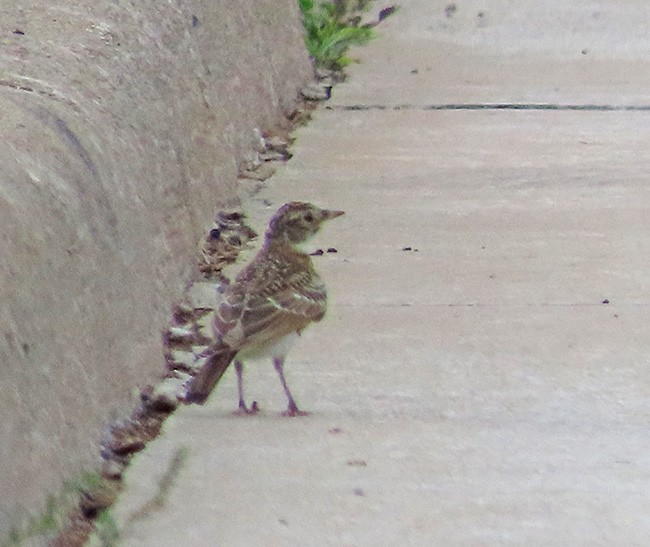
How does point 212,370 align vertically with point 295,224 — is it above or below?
below

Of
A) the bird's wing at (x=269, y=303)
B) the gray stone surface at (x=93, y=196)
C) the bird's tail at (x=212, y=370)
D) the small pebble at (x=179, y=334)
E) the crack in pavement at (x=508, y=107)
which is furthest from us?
the crack in pavement at (x=508, y=107)

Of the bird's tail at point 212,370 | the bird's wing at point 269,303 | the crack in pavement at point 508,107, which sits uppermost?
the bird's wing at point 269,303

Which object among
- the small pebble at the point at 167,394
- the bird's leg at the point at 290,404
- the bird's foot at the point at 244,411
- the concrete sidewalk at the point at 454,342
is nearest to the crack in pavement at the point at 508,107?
the concrete sidewalk at the point at 454,342

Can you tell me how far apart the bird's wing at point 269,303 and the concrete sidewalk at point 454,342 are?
281mm

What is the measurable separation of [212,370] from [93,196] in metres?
0.74

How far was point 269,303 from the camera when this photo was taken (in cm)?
590

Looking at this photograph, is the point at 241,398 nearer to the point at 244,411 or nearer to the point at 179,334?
the point at 244,411

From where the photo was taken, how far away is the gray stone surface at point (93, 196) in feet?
15.9

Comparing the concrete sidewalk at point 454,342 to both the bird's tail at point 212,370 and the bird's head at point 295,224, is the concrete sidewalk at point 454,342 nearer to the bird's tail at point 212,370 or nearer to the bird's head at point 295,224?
the bird's tail at point 212,370

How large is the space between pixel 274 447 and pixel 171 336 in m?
1.06

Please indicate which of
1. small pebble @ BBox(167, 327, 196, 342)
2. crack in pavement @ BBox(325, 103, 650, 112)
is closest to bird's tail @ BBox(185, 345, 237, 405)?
small pebble @ BBox(167, 327, 196, 342)

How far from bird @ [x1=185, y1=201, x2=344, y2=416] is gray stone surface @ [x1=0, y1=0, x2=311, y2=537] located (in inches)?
13.6

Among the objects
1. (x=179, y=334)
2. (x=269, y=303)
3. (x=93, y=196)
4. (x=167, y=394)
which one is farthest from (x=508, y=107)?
(x=93, y=196)

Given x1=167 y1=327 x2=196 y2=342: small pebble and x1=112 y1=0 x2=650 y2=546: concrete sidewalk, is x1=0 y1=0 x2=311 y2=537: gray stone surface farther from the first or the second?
x1=112 y1=0 x2=650 y2=546: concrete sidewalk
